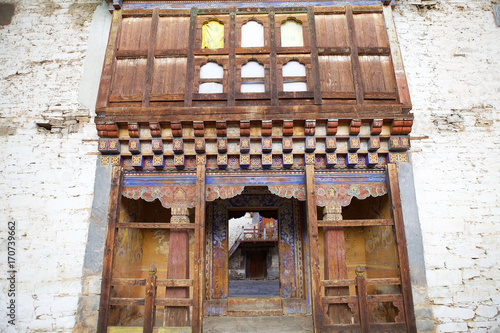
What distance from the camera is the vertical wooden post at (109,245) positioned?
164 inches

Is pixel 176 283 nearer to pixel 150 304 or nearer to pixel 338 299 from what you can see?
pixel 150 304

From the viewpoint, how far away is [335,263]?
450 centimetres

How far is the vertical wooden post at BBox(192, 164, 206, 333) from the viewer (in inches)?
164

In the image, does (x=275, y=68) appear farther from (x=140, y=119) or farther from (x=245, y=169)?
(x=140, y=119)

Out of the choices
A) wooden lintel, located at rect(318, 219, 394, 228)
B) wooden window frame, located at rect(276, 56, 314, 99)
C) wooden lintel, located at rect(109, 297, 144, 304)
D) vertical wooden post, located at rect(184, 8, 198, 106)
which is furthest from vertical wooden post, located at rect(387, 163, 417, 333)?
wooden lintel, located at rect(109, 297, 144, 304)

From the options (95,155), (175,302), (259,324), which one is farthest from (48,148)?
(259,324)

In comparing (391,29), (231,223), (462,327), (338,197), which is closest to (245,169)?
(338,197)

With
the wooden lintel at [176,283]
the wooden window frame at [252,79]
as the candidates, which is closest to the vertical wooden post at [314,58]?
the wooden window frame at [252,79]

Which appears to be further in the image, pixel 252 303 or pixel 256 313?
pixel 252 303

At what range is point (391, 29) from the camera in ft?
17.0

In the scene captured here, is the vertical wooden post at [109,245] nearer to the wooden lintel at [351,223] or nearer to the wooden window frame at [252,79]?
the wooden window frame at [252,79]

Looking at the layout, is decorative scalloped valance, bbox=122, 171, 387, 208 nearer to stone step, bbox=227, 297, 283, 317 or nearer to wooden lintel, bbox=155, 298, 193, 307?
wooden lintel, bbox=155, 298, 193, 307

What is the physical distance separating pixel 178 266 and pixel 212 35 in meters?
3.60

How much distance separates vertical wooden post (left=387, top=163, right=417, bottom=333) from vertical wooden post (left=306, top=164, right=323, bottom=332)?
111 centimetres
